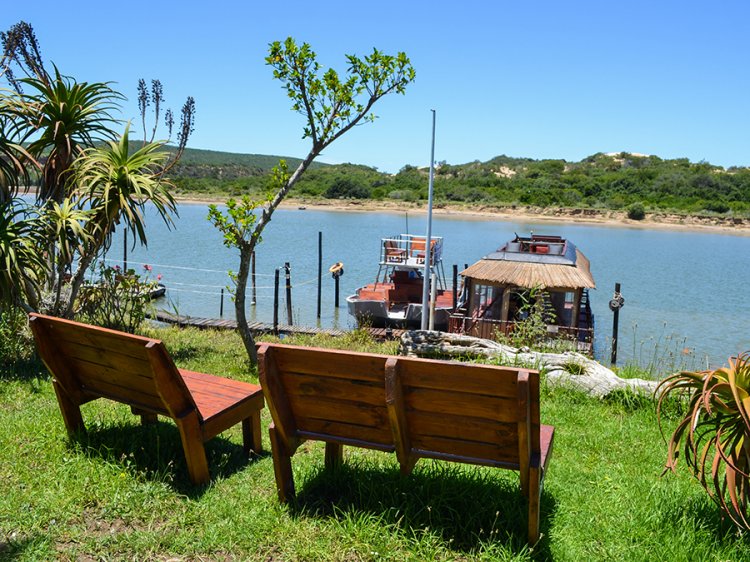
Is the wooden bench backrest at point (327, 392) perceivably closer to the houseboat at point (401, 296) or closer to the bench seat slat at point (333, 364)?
the bench seat slat at point (333, 364)

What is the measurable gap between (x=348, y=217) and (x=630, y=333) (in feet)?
153

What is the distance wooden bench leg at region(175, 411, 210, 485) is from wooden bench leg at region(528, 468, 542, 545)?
5.76ft

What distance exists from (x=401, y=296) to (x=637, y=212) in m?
50.3

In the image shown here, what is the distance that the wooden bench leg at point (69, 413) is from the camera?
385 cm

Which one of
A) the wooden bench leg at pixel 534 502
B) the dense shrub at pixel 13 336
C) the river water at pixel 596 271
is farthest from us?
the river water at pixel 596 271

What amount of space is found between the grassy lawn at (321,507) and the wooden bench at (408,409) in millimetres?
245

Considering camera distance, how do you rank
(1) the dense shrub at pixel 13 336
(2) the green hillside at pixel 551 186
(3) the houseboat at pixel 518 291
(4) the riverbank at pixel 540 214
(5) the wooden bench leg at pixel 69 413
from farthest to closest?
(2) the green hillside at pixel 551 186 → (4) the riverbank at pixel 540 214 → (3) the houseboat at pixel 518 291 → (1) the dense shrub at pixel 13 336 → (5) the wooden bench leg at pixel 69 413

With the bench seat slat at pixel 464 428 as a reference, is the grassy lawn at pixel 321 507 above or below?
below

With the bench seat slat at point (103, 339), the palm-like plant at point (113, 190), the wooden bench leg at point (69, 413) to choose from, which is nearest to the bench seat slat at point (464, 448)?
the bench seat slat at point (103, 339)

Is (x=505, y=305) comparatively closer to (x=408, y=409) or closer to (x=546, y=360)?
(x=546, y=360)

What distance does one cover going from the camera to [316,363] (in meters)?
2.95

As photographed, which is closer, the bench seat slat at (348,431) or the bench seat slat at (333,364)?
the bench seat slat at (333,364)

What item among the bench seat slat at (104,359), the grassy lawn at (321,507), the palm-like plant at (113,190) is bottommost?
the grassy lawn at (321,507)

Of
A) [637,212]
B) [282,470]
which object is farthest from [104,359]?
[637,212]
